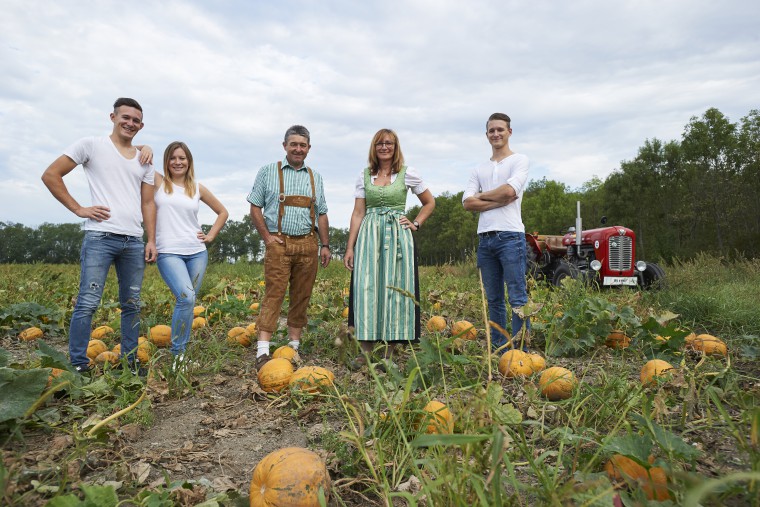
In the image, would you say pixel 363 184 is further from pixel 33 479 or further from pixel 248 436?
pixel 33 479

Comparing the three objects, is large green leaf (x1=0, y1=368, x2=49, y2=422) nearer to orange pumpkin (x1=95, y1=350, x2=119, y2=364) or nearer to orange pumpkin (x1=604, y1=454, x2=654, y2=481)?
orange pumpkin (x1=95, y1=350, x2=119, y2=364)

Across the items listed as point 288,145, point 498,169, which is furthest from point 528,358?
point 288,145

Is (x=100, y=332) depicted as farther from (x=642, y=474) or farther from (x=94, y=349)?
(x=642, y=474)

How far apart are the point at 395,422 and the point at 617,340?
2.79 m

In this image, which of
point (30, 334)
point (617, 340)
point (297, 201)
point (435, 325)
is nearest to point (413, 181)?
point (297, 201)

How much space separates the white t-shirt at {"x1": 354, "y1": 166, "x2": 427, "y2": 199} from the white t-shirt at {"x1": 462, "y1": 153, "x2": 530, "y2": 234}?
344 mm

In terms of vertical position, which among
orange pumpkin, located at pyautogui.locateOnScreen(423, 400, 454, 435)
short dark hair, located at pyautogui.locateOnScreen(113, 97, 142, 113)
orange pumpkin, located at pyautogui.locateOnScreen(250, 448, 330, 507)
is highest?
short dark hair, located at pyautogui.locateOnScreen(113, 97, 142, 113)

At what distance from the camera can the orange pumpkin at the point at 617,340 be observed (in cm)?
365

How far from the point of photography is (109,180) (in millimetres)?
3330

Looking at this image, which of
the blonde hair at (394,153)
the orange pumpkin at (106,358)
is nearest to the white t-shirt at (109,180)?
the orange pumpkin at (106,358)

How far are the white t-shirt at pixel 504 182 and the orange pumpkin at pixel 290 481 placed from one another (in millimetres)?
2554

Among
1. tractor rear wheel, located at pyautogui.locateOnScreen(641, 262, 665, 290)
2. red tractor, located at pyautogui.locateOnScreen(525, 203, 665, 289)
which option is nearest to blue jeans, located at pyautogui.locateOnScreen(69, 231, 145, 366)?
red tractor, located at pyautogui.locateOnScreen(525, 203, 665, 289)

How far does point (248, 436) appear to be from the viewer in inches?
91.5

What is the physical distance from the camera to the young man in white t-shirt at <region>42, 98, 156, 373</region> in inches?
127
